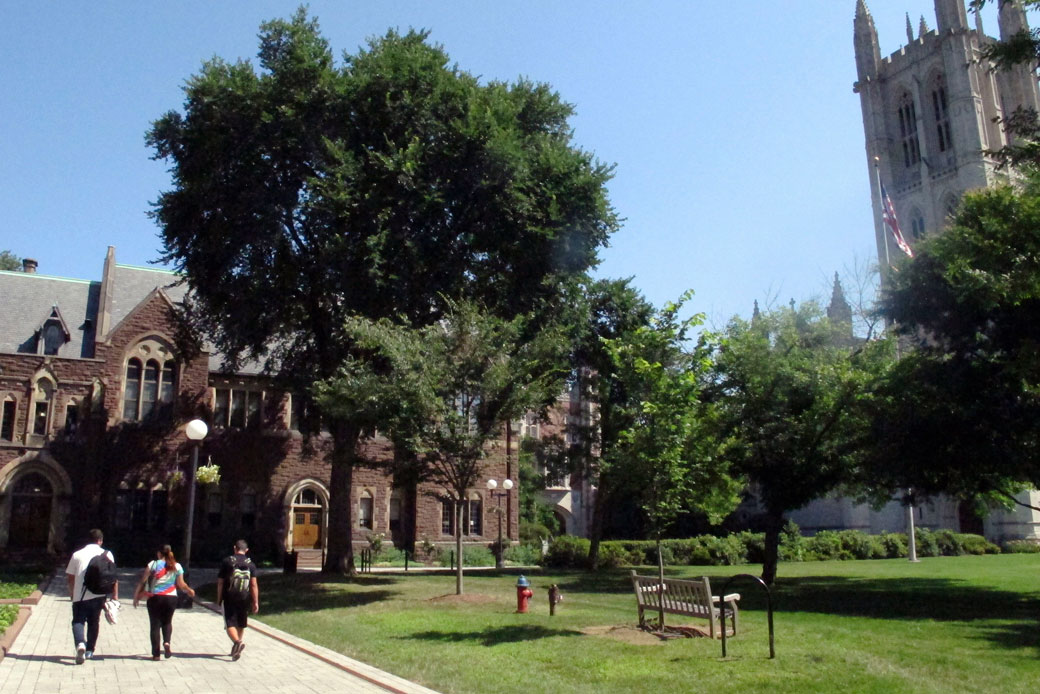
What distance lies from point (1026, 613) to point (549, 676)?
11365 millimetres

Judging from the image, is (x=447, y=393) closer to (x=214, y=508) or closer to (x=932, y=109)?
(x=214, y=508)

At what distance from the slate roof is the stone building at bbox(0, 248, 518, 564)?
0.19 ft

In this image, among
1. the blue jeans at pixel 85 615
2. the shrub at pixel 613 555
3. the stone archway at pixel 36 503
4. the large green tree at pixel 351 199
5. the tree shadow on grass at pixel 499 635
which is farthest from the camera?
the shrub at pixel 613 555

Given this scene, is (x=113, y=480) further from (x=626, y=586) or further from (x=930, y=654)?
(x=930, y=654)

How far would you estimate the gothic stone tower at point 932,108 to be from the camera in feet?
258

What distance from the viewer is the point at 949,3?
81438 mm

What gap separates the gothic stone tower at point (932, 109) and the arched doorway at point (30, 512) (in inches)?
2642

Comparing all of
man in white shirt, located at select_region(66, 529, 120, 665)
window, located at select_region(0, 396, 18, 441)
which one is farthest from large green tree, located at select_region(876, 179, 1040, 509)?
window, located at select_region(0, 396, 18, 441)

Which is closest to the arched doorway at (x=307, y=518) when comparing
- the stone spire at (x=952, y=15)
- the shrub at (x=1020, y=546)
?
the shrub at (x=1020, y=546)

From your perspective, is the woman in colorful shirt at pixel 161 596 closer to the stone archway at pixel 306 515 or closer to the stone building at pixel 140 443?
the stone building at pixel 140 443

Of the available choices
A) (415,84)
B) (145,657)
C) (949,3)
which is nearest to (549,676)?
(145,657)

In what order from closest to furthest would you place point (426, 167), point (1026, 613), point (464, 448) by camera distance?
point (1026, 613), point (464, 448), point (426, 167)

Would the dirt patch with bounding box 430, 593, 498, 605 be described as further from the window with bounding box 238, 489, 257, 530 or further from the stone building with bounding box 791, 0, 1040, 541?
the stone building with bounding box 791, 0, 1040, 541

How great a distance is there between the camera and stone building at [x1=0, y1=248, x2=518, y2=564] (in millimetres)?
34156
